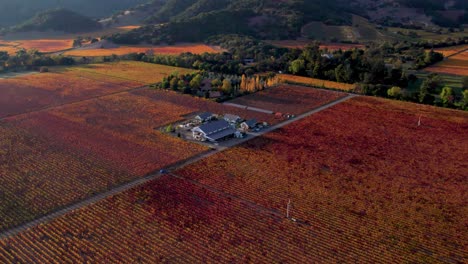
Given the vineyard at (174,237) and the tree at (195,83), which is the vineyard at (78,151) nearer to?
the vineyard at (174,237)

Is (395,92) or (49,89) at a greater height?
(395,92)

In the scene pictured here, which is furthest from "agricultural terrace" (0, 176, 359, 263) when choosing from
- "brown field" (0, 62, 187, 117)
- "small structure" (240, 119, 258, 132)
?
"brown field" (0, 62, 187, 117)

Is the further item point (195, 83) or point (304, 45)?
point (304, 45)

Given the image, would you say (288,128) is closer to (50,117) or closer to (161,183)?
(161,183)

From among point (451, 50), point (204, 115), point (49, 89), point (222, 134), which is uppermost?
point (451, 50)

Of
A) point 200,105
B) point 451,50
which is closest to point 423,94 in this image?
point 200,105

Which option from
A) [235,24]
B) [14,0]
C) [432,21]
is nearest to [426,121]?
[235,24]

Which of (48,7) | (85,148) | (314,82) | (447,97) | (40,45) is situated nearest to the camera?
(85,148)

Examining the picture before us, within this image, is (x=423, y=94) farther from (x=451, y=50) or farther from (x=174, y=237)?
(x=174, y=237)
